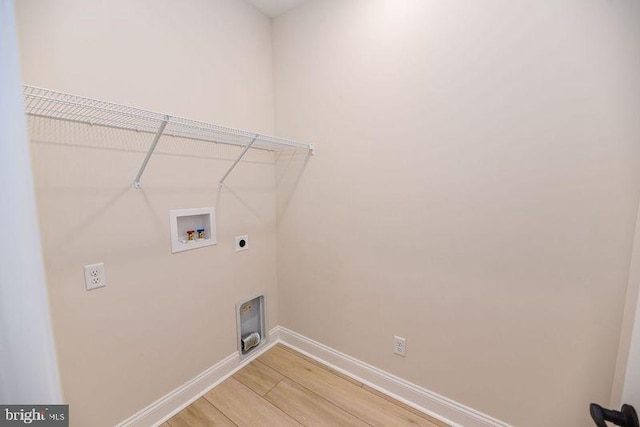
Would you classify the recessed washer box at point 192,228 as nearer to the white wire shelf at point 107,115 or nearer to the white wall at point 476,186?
the white wire shelf at point 107,115

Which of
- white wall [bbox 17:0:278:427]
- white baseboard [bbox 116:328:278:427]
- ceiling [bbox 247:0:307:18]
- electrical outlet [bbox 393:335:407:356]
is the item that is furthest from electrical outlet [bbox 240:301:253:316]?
ceiling [bbox 247:0:307:18]

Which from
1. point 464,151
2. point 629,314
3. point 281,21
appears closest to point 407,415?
point 629,314

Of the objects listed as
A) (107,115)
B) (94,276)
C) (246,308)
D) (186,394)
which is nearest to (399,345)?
(246,308)

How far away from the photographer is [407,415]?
1.53 metres

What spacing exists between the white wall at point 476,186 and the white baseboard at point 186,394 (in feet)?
2.52

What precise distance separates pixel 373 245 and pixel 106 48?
1.78 metres

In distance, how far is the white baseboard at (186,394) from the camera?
142cm

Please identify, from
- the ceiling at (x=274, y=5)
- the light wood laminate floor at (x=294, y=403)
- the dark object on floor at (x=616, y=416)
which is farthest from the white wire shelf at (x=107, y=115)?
the dark object on floor at (x=616, y=416)

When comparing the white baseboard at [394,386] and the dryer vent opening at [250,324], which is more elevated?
the dryer vent opening at [250,324]

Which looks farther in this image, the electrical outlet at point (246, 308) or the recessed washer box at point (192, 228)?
the electrical outlet at point (246, 308)

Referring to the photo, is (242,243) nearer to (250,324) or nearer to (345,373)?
(250,324)

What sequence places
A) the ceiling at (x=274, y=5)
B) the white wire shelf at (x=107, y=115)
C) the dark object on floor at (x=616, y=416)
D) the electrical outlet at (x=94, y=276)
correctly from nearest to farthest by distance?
1. the dark object on floor at (x=616, y=416)
2. the white wire shelf at (x=107, y=115)
3. the electrical outlet at (x=94, y=276)
4. the ceiling at (x=274, y=5)

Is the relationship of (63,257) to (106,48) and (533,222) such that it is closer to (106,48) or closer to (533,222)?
(106,48)

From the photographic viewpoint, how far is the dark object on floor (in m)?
0.63
